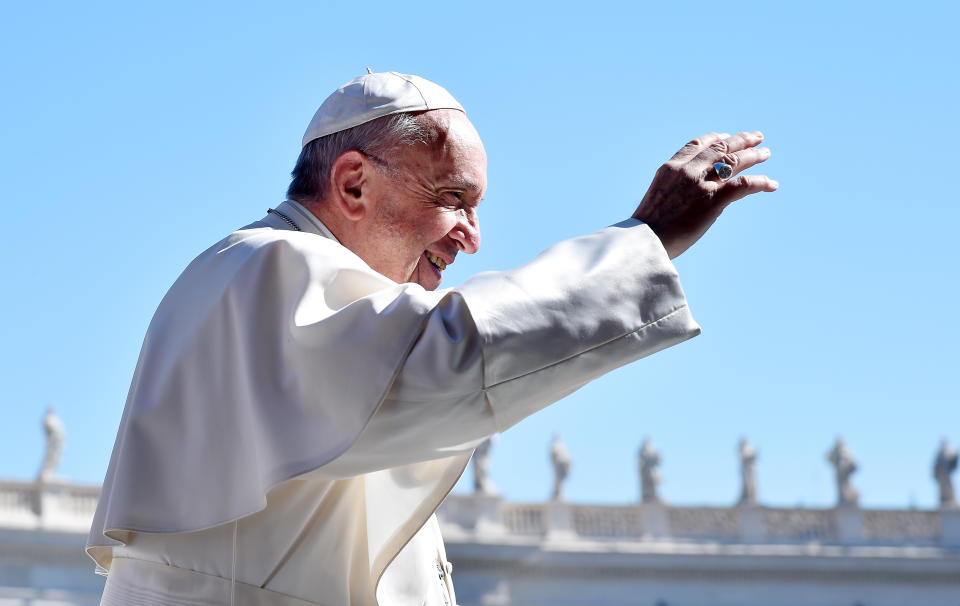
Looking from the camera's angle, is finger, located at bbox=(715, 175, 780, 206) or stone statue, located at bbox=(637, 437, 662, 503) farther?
stone statue, located at bbox=(637, 437, 662, 503)

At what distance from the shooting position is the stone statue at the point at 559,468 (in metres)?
26.2

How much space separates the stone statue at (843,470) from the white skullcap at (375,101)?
85.3 ft

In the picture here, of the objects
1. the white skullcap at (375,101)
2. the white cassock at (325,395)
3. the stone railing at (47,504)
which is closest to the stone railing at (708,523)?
the stone railing at (47,504)

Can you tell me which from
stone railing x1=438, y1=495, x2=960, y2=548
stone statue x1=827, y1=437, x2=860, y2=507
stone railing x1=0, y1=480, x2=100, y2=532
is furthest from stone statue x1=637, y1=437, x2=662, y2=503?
stone railing x1=0, y1=480, x2=100, y2=532

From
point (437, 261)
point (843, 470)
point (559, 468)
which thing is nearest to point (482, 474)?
point (559, 468)

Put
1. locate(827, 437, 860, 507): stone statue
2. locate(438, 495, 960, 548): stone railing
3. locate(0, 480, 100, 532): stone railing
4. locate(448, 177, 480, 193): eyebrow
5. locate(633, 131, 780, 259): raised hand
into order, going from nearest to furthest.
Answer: locate(633, 131, 780, 259): raised hand, locate(448, 177, 480, 193): eyebrow, locate(0, 480, 100, 532): stone railing, locate(438, 495, 960, 548): stone railing, locate(827, 437, 860, 507): stone statue

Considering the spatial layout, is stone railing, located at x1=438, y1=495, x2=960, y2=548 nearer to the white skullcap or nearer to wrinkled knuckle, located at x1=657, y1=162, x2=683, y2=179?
the white skullcap

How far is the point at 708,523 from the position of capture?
86.7ft

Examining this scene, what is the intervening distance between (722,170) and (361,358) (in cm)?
50

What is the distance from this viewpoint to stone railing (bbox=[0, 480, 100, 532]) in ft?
74.4

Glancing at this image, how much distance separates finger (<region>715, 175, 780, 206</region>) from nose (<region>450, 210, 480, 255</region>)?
1.31ft

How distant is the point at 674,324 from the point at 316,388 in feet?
1.31

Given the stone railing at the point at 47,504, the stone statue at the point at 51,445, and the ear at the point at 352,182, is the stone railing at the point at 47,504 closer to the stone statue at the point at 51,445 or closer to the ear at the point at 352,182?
the stone statue at the point at 51,445

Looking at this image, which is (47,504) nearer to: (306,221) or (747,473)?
(747,473)
